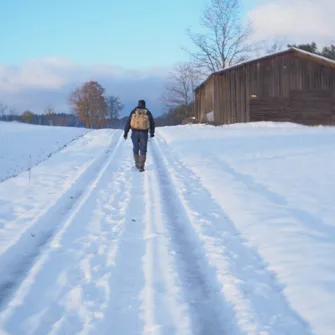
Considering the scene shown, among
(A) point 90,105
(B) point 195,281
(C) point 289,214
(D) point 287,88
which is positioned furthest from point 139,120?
(A) point 90,105

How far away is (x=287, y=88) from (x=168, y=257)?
27.6 meters

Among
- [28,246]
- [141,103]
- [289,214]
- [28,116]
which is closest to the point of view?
[28,246]

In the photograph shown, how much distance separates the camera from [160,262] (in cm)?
420

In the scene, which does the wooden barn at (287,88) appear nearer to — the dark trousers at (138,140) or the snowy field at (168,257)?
the dark trousers at (138,140)

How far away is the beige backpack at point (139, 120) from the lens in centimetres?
1106

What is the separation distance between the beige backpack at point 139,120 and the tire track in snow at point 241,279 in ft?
16.3

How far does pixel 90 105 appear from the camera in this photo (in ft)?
257

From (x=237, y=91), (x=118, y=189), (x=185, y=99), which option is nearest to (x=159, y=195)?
(x=118, y=189)

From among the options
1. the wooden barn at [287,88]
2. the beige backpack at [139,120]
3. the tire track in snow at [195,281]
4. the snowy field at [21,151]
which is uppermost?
the wooden barn at [287,88]

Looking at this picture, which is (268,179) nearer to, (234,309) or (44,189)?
(44,189)

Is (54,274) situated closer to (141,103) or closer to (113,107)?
(141,103)

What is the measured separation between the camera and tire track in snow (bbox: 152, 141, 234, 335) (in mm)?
3049

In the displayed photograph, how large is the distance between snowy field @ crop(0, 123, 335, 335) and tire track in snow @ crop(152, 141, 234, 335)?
14 mm

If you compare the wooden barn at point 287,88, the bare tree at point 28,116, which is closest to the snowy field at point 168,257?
the wooden barn at point 287,88
